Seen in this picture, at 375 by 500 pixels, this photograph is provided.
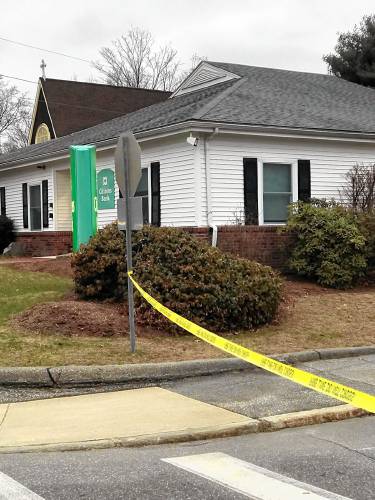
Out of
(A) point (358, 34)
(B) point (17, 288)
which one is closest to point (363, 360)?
(B) point (17, 288)

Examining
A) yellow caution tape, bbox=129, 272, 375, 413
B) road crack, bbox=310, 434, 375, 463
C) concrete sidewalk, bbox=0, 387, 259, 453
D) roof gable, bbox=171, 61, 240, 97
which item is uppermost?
roof gable, bbox=171, 61, 240, 97

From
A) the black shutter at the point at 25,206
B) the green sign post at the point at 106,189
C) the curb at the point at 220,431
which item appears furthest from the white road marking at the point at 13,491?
the black shutter at the point at 25,206

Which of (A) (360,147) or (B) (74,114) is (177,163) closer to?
(A) (360,147)

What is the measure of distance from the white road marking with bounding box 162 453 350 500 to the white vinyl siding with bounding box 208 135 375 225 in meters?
10.5

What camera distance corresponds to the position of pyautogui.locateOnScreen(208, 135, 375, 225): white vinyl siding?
50.5 ft

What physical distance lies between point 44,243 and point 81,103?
15807 mm

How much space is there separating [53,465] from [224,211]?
1094 cm

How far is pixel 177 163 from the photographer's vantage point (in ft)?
51.8

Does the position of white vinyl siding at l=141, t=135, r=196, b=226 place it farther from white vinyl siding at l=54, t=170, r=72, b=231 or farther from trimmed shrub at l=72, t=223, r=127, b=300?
white vinyl siding at l=54, t=170, r=72, b=231

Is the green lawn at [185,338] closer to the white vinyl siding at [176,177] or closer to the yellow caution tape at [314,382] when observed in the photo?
the yellow caution tape at [314,382]

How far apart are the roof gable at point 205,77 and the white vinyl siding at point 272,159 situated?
16.3ft

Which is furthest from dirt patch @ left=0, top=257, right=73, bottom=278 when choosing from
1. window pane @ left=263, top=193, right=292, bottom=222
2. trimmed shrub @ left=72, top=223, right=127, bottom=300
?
window pane @ left=263, top=193, right=292, bottom=222

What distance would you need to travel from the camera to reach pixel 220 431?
18.7ft

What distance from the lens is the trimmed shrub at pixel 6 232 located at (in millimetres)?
22062
